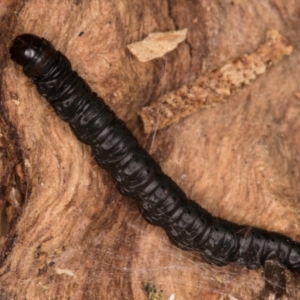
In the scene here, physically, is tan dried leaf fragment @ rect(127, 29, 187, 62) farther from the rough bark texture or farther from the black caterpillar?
the black caterpillar

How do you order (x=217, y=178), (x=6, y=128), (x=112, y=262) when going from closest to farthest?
(x=6, y=128) < (x=112, y=262) < (x=217, y=178)

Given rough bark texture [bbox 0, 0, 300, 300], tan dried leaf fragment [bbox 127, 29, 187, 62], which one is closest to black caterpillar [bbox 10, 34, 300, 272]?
rough bark texture [bbox 0, 0, 300, 300]

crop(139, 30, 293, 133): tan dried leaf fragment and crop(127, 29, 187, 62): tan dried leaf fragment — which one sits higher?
crop(127, 29, 187, 62): tan dried leaf fragment

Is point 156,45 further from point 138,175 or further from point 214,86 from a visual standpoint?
point 138,175

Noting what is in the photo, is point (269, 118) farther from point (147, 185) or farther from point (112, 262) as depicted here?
point (112, 262)

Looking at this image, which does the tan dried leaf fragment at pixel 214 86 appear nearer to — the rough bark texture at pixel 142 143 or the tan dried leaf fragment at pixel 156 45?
the rough bark texture at pixel 142 143

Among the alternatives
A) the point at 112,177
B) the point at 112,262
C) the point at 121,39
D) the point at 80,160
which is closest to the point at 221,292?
the point at 112,262
